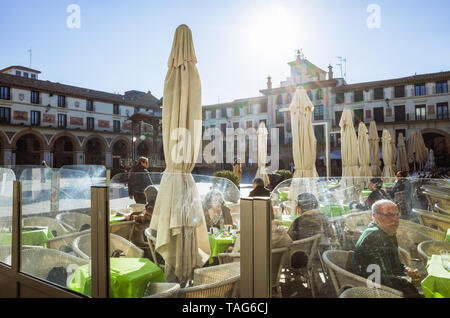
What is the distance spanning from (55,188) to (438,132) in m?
34.3

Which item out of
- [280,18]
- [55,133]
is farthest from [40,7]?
[55,133]

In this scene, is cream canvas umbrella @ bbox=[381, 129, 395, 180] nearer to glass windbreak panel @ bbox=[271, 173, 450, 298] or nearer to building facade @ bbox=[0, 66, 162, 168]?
glass windbreak panel @ bbox=[271, 173, 450, 298]

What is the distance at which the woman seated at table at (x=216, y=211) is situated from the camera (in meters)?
4.21

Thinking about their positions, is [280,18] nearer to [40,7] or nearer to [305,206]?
[305,206]

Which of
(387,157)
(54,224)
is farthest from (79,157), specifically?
(387,157)

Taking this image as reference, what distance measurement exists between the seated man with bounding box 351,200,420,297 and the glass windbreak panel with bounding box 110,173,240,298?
1.16 meters

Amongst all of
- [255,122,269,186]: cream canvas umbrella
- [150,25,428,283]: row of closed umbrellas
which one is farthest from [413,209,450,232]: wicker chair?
[255,122,269,186]: cream canvas umbrella

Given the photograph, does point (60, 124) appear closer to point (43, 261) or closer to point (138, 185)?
point (138, 185)

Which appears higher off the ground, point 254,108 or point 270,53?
point 254,108

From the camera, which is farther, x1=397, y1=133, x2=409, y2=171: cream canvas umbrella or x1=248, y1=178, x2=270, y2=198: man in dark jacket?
x1=397, y1=133, x2=409, y2=171: cream canvas umbrella

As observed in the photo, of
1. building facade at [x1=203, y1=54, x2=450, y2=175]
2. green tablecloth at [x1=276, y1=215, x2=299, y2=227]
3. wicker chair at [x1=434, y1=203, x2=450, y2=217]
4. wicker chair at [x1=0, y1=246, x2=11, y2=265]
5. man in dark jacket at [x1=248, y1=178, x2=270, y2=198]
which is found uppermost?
building facade at [x1=203, y1=54, x2=450, y2=175]

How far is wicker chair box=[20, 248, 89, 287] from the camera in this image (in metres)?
2.37

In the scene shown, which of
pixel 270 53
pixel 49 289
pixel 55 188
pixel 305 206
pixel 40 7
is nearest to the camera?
pixel 49 289
